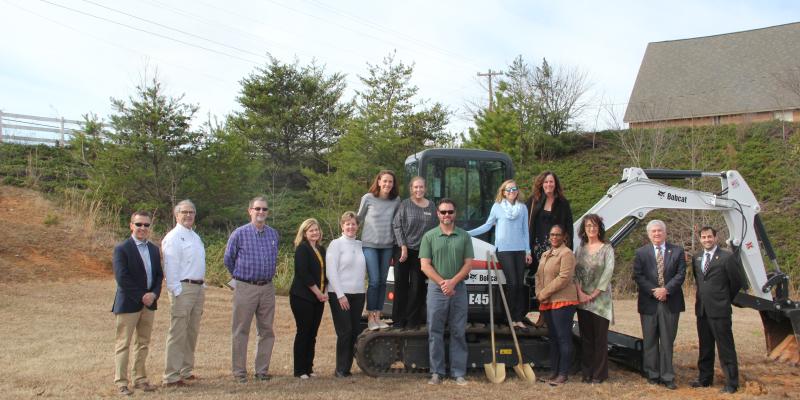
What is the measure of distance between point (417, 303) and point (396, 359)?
0.61 metres

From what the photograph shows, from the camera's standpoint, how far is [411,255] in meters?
6.91

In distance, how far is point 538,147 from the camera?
92.5ft

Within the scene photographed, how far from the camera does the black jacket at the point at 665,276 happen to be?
6914 mm

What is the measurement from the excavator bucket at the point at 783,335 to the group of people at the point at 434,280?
6.06ft

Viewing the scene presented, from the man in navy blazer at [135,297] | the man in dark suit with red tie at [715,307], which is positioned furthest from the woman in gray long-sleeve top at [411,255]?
the man in dark suit with red tie at [715,307]

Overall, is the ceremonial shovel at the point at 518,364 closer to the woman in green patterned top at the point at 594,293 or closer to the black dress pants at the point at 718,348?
the woman in green patterned top at the point at 594,293

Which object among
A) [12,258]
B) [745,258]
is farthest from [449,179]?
[12,258]

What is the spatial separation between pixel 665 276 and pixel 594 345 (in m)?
1.01

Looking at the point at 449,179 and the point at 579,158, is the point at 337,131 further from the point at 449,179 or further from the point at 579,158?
the point at 449,179

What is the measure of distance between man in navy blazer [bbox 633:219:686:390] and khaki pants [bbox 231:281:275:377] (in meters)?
3.77

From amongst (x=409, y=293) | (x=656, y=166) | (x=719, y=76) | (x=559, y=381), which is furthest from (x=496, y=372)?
(x=719, y=76)

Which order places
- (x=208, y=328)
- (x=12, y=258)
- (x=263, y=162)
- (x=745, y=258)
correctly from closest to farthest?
(x=745, y=258) < (x=208, y=328) < (x=12, y=258) < (x=263, y=162)

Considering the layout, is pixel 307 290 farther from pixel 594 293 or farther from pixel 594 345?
pixel 594 345

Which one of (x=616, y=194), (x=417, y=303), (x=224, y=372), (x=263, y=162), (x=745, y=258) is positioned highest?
(x=263, y=162)
